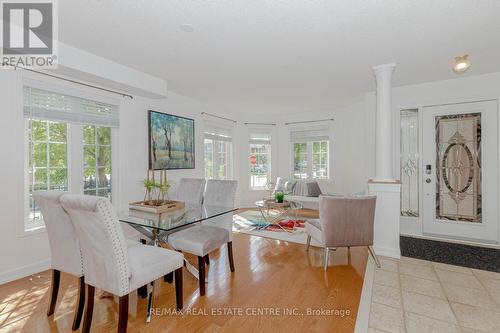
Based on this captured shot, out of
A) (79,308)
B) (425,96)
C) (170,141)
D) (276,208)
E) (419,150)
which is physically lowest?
(79,308)

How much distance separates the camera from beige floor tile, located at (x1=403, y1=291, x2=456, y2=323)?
1.98 meters

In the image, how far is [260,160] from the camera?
683 centimetres

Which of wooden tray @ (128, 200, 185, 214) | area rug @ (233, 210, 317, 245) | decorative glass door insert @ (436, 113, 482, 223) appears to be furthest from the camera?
area rug @ (233, 210, 317, 245)

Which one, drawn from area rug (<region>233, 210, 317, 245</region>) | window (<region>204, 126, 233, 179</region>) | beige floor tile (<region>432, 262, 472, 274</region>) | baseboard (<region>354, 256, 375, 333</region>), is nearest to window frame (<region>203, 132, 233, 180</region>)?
window (<region>204, 126, 233, 179</region>)

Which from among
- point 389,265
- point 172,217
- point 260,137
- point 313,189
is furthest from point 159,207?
point 260,137

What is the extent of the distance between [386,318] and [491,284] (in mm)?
1422

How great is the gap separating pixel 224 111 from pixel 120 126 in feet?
9.22

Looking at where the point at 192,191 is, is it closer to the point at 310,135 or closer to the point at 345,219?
the point at 345,219

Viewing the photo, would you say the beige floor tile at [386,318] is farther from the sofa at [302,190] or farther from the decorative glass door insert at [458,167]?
the sofa at [302,190]

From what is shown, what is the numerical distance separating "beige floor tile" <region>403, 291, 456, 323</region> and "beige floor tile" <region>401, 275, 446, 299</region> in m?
0.09

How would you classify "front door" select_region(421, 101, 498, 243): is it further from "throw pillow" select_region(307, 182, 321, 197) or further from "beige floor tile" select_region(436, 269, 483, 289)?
"throw pillow" select_region(307, 182, 321, 197)

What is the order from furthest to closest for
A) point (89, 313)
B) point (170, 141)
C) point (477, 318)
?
1. point (170, 141)
2. point (477, 318)
3. point (89, 313)

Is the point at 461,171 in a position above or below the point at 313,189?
above

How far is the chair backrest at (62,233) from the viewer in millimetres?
1799
